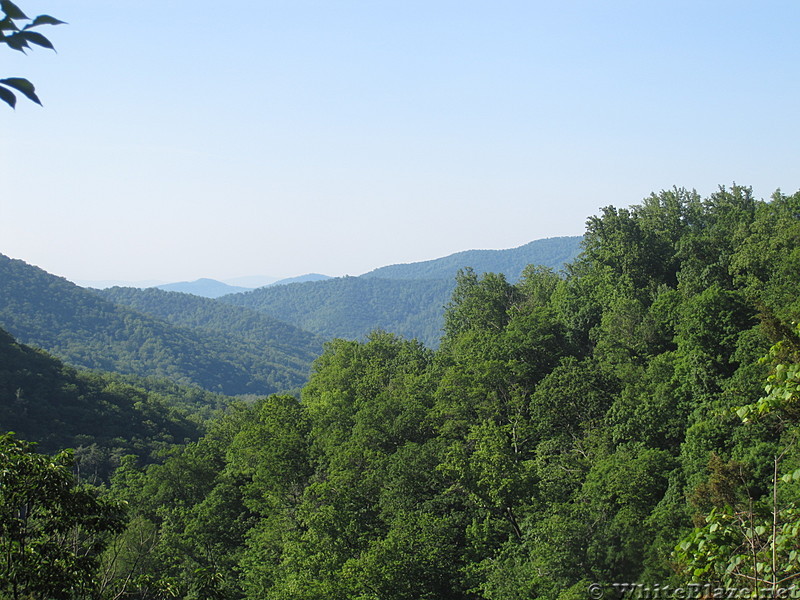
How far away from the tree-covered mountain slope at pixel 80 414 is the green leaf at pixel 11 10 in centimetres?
7149

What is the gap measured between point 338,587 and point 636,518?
11.8m

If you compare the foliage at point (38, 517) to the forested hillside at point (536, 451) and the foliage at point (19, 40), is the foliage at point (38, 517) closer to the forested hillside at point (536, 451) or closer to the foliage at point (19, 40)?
the foliage at point (19, 40)

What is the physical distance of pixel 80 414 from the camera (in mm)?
80188

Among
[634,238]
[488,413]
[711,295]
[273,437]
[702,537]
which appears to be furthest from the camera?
[634,238]

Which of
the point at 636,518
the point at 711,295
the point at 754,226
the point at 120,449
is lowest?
the point at 120,449

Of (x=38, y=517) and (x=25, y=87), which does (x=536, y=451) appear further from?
(x=25, y=87)

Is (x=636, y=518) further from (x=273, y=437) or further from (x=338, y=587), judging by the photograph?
(x=273, y=437)

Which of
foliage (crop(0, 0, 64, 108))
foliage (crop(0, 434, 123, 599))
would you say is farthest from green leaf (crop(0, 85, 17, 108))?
foliage (crop(0, 434, 123, 599))

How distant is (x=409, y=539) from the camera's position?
2817cm

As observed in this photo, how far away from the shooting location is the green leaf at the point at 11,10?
9.68 feet

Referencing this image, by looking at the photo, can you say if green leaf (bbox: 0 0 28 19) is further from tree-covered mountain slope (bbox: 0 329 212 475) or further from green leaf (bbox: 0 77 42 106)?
tree-covered mountain slope (bbox: 0 329 212 475)

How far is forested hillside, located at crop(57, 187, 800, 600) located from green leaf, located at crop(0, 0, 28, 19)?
58.8ft

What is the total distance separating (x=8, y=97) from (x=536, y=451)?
33848mm

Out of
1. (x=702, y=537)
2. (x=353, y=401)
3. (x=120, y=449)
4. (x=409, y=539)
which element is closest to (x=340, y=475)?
(x=409, y=539)
